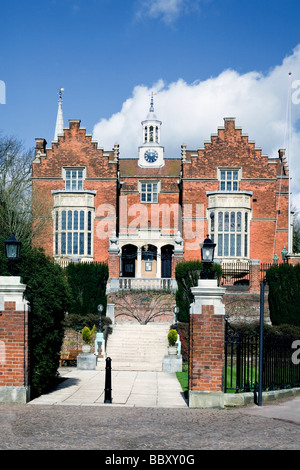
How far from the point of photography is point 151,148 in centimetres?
4216

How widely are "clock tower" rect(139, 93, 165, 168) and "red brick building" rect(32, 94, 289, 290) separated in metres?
5.03

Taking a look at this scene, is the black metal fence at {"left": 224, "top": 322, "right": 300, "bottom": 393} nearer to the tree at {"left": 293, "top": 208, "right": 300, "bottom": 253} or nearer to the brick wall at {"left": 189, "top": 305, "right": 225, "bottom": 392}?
the brick wall at {"left": 189, "top": 305, "right": 225, "bottom": 392}

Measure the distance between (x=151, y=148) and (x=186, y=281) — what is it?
16.0 metres

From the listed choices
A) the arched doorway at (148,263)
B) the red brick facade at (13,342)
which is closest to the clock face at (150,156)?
the arched doorway at (148,263)

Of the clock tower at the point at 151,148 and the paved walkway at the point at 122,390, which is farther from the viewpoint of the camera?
the clock tower at the point at 151,148

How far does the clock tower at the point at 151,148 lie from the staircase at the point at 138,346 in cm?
1628

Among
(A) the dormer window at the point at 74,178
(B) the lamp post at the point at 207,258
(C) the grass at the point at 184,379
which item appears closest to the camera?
(B) the lamp post at the point at 207,258

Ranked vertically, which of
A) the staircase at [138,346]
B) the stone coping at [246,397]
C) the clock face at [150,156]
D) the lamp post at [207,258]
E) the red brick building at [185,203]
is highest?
the clock face at [150,156]

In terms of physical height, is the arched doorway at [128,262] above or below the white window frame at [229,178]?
below

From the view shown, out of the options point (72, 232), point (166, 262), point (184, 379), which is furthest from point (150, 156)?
point (184, 379)

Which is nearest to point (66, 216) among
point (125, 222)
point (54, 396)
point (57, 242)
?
Answer: point (57, 242)

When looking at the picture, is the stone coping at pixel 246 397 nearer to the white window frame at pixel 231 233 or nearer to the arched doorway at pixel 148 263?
the white window frame at pixel 231 233

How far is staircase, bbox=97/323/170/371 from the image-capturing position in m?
22.5

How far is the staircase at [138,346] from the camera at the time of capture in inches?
887
